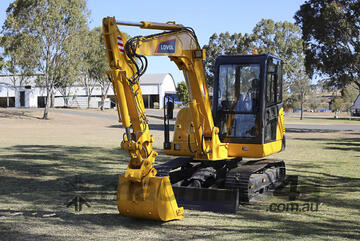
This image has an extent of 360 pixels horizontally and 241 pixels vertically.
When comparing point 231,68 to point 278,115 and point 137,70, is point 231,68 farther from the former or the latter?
point 137,70

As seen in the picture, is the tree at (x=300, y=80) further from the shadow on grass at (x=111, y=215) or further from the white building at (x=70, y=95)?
the shadow on grass at (x=111, y=215)

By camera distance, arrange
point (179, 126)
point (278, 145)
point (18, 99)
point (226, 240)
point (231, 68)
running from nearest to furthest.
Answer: point (226, 240) → point (179, 126) → point (231, 68) → point (278, 145) → point (18, 99)

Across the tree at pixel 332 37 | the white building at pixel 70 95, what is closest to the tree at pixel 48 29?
the tree at pixel 332 37

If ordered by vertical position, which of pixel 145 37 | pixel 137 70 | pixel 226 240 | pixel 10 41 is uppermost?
pixel 10 41

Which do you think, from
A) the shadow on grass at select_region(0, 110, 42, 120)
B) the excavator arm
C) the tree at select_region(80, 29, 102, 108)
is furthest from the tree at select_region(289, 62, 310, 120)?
the excavator arm

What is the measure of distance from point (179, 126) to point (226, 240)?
11.0ft

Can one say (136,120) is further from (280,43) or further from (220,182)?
(280,43)

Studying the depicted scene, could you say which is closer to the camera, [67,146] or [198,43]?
[198,43]

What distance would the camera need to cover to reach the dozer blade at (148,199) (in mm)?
7180

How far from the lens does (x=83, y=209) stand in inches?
334

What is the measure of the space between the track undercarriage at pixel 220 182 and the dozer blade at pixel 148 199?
111 centimetres

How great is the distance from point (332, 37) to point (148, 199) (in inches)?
1250

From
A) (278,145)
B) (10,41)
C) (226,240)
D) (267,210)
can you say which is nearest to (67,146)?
(278,145)

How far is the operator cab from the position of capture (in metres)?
9.84
